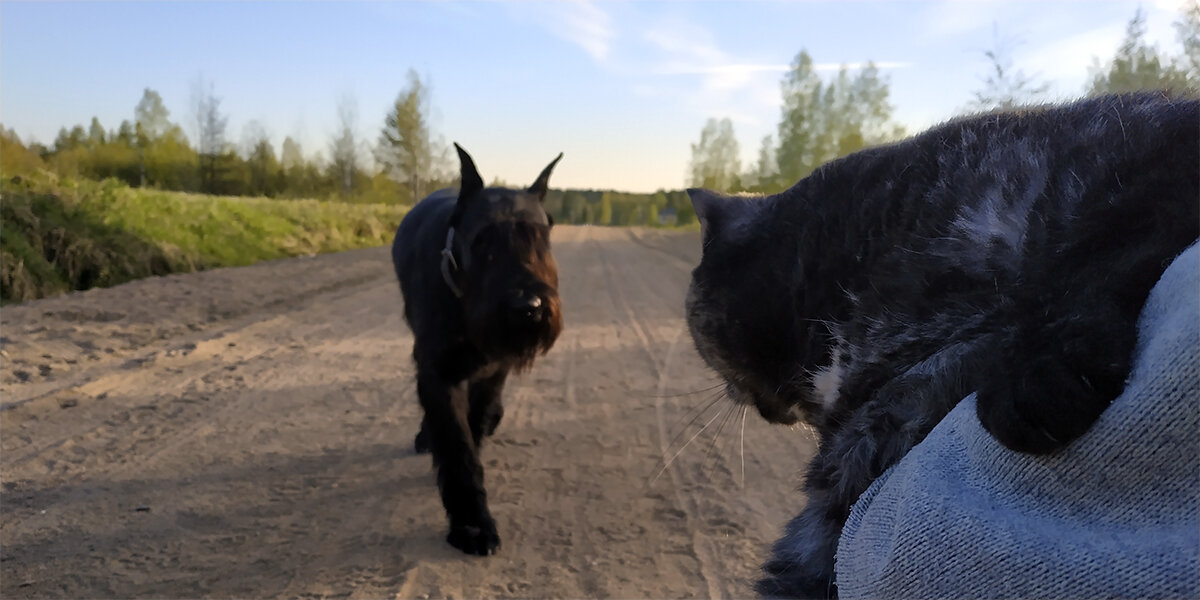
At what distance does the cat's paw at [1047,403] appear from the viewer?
33.2 inches

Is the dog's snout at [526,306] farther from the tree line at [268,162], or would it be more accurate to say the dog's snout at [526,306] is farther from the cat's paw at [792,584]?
the tree line at [268,162]

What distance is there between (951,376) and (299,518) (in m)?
4.16

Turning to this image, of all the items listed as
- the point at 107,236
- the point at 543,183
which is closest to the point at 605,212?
the point at 107,236

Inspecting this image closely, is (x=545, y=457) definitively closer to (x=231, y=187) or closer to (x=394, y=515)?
(x=394, y=515)

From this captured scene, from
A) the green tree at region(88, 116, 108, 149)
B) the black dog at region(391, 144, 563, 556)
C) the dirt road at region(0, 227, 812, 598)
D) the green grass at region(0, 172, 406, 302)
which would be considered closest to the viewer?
the dirt road at region(0, 227, 812, 598)

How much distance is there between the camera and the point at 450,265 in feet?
14.8

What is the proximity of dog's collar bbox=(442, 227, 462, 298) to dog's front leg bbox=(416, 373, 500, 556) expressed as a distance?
57 cm

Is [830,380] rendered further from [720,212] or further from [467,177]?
[467,177]

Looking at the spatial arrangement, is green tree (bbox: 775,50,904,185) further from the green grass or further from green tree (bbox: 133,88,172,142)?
green tree (bbox: 133,88,172,142)

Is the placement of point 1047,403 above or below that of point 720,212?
below

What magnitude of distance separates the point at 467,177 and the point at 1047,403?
4.02 metres

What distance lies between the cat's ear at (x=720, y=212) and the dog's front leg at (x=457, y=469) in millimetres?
2863

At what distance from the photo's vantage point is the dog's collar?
14.5 ft

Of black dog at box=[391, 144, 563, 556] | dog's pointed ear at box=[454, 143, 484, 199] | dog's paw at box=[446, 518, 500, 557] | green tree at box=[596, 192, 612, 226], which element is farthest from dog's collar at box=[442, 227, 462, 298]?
green tree at box=[596, 192, 612, 226]
